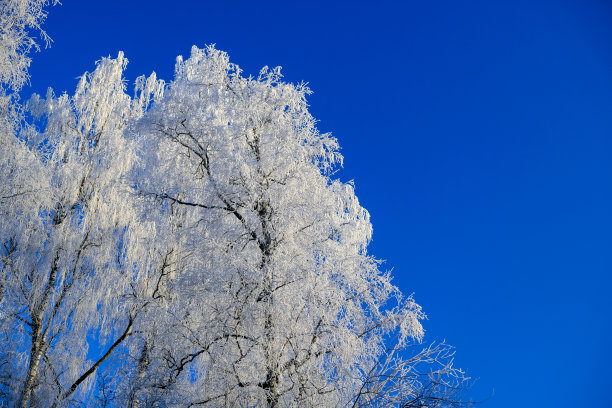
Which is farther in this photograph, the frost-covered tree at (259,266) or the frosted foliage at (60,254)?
the frosted foliage at (60,254)

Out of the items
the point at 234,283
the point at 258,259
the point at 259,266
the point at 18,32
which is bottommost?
the point at 234,283

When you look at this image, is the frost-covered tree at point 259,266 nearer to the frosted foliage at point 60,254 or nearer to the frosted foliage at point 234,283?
the frosted foliage at point 234,283

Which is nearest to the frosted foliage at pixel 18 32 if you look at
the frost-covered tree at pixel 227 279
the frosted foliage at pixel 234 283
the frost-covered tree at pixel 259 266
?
the frost-covered tree at pixel 227 279

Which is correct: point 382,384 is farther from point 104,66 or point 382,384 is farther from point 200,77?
point 104,66

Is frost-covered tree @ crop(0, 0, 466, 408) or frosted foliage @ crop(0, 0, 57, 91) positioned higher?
frosted foliage @ crop(0, 0, 57, 91)

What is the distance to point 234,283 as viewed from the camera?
5.38 meters

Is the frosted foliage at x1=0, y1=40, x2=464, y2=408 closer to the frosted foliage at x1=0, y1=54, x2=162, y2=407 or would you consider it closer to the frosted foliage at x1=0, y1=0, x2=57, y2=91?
the frosted foliage at x1=0, y1=54, x2=162, y2=407

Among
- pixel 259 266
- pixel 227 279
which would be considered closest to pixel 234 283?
pixel 227 279

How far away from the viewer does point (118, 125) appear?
412 inches

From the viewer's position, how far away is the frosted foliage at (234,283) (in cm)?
512

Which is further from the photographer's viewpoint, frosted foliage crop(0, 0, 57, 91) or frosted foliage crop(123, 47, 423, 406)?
frosted foliage crop(0, 0, 57, 91)

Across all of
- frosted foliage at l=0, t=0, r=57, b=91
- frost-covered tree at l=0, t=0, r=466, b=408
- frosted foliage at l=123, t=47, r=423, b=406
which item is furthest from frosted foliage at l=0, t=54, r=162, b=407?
frosted foliage at l=123, t=47, r=423, b=406

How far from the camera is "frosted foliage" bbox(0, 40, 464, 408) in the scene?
512 cm

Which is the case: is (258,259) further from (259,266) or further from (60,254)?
(60,254)
